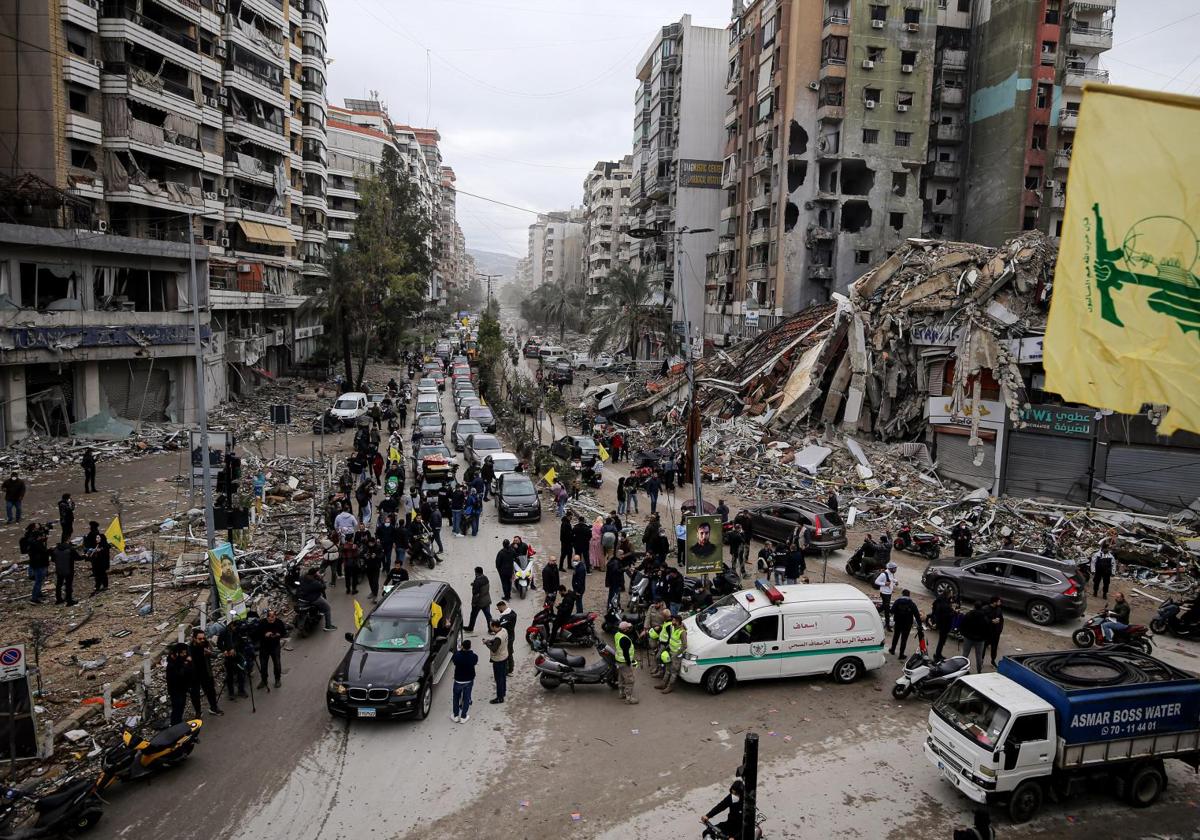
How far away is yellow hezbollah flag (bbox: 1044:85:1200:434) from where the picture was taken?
5.68 metres

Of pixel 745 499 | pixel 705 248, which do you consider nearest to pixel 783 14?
pixel 705 248

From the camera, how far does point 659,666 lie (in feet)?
44.2

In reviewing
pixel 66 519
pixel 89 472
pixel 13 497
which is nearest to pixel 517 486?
pixel 66 519

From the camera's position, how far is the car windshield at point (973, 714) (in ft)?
30.4

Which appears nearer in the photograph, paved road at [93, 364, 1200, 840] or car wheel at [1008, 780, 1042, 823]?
paved road at [93, 364, 1200, 840]

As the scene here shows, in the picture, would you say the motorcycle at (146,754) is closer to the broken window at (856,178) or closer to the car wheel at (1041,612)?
the car wheel at (1041,612)

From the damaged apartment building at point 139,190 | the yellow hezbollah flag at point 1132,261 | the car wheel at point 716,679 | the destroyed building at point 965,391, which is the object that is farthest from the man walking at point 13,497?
the destroyed building at point 965,391

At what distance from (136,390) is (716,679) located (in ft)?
102

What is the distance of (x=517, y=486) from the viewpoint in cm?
2484

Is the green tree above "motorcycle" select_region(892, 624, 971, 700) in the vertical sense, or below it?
above

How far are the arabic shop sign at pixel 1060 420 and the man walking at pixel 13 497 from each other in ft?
101

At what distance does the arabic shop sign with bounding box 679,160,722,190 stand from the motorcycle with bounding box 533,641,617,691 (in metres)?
61.7

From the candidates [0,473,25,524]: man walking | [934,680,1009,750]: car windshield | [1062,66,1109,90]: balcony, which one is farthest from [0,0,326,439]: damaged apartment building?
[1062,66,1109,90]: balcony

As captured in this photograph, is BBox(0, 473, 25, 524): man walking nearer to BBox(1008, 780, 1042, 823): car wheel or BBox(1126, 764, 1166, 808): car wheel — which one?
BBox(1008, 780, 1042, 823): car wheel
